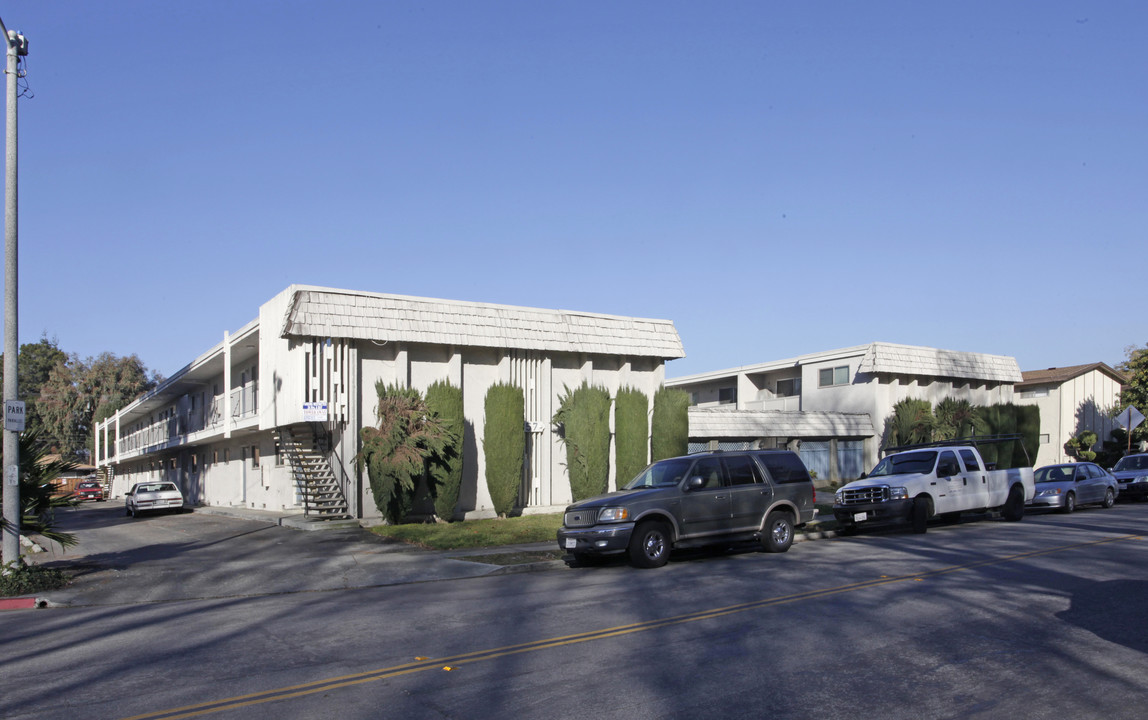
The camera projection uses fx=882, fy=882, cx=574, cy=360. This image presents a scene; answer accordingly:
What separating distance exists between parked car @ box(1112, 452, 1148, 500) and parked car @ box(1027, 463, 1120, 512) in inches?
133

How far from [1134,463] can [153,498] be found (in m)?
35.7

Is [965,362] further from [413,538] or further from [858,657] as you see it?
[858,657]

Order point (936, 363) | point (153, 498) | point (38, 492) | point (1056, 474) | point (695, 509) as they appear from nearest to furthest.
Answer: point (38, 492)
point (695, 509)
point (1056, 474)
point (153, 498)
point (936, 363)

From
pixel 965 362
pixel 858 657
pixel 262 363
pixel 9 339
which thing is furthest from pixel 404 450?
pixel 965 362

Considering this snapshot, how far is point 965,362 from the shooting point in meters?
41.5

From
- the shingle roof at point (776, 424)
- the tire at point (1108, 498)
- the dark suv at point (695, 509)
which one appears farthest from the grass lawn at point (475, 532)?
the tire at point (1108, 498)

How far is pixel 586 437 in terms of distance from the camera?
26.8m

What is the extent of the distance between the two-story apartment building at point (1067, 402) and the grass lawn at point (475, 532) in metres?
33.9

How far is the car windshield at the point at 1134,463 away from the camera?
30.0 m

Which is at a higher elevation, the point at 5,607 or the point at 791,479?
the point at 791,479

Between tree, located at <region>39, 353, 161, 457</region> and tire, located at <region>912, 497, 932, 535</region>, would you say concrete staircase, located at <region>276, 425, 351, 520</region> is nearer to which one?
tire, located at <region>912, 497, 932, 535</region>

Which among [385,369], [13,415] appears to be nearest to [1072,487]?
[385,369]

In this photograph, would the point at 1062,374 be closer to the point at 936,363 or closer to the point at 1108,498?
the point at 936,363

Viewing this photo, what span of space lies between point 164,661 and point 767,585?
24.7ft
